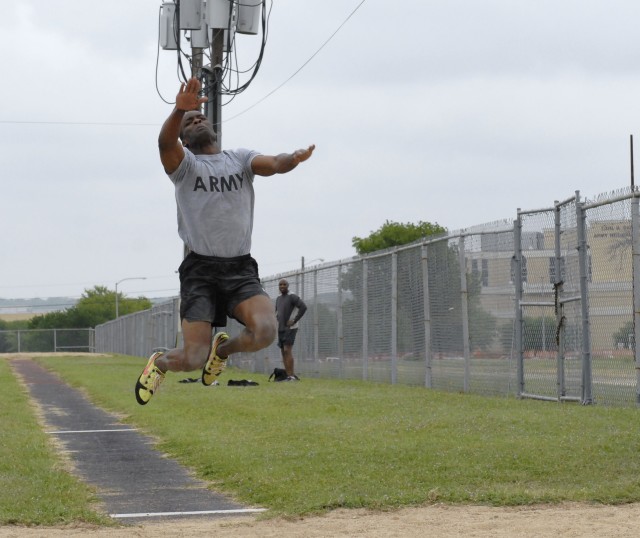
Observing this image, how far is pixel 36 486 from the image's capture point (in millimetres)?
9836

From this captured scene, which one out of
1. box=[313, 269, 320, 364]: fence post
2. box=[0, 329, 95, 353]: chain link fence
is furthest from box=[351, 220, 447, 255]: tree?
box=[313, 269, 320, 364]: fence post

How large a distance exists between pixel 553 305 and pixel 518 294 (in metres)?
1.08

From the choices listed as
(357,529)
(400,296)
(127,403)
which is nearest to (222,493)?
(357,529)

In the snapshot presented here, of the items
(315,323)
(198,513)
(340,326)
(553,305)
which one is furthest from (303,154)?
(315,323)

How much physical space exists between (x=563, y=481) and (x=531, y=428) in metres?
2.96

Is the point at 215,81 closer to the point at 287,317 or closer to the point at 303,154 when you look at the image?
the point at 303,154

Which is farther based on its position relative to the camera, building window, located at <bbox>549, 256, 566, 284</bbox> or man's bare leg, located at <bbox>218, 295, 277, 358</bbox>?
building window, located at <bbox>549, 256, 566, 284</bbox>

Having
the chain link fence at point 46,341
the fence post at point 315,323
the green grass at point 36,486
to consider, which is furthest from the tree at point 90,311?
the green grass at point 36,486

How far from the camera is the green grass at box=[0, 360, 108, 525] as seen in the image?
27.9ft

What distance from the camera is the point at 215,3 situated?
13461mm

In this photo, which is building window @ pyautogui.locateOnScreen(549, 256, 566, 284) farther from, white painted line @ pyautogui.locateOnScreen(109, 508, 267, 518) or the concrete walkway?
white painted line @ pyautogui.locateOnScreen(109, 508, 267, 518)

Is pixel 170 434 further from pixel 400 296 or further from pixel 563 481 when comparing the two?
pixel 400 296

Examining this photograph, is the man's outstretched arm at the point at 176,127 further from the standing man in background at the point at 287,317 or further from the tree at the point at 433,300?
the standing man in background at the point at 287,317

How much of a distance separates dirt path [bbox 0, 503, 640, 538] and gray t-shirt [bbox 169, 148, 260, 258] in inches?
72.2
